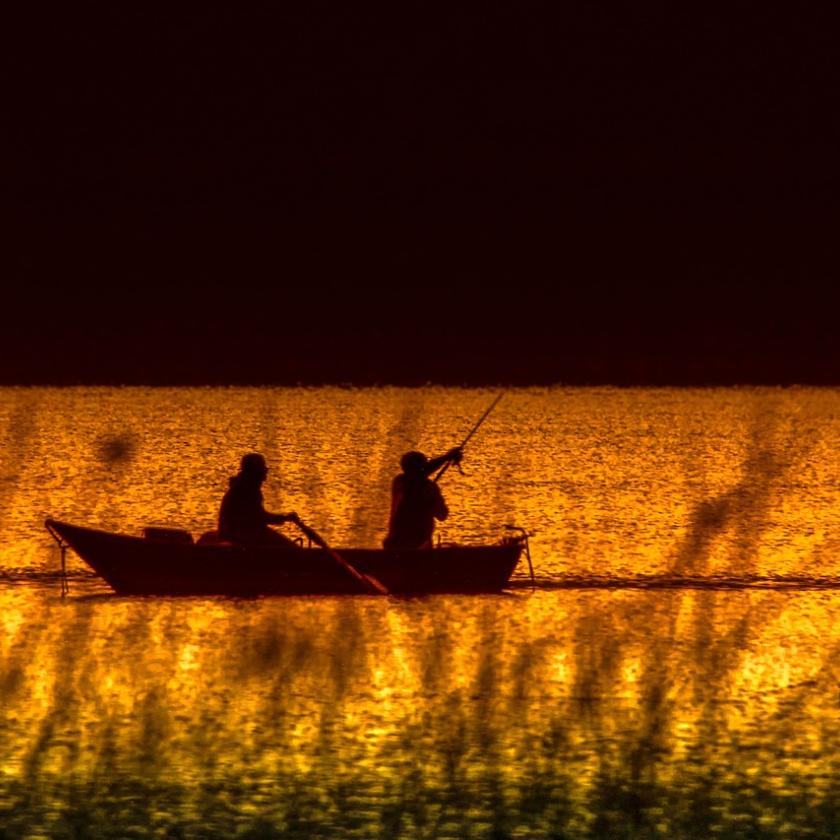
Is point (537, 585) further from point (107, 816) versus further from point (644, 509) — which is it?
point (107, 816)

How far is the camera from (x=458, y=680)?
328 inches

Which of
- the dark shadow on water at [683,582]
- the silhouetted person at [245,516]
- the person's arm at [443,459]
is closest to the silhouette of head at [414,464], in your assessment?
the person's arm at [443,459]

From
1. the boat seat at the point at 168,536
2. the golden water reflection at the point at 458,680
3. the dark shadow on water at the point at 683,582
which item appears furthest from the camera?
the dark shadow on water at the point at 683,582

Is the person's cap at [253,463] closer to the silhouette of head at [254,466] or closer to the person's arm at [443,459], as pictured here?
the silhouette of head at [254,466]

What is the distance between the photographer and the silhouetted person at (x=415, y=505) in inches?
389

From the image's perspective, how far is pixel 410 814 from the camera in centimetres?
621

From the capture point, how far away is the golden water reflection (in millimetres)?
6320

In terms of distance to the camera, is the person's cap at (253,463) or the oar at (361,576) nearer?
the person's cap at (253,463)

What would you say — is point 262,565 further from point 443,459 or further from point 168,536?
point 443,459

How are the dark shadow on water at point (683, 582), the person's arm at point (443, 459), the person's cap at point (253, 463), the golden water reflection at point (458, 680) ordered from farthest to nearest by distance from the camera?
the dark shadow on water at point (683, 582)
the person's arm at point (443, 459)
the person's cap at point (253, 463)
the golden water reflection at point (458, 680)

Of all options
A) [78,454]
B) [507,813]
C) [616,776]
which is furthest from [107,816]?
[78,454]

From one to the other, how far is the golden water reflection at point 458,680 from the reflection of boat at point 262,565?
4.8 inches

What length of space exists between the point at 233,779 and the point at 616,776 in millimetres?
1163

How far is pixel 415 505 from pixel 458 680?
5.95 feet
